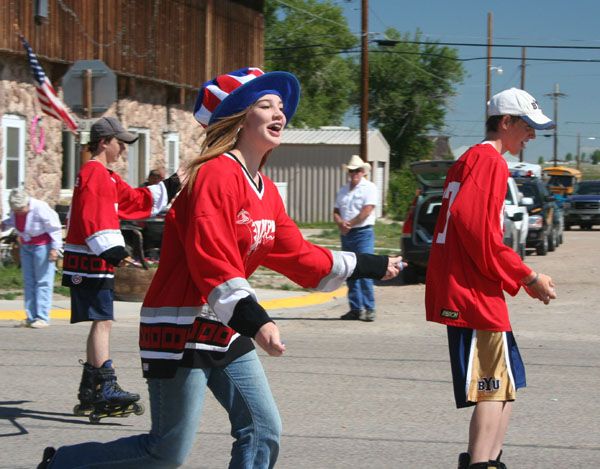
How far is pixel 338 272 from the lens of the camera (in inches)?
180

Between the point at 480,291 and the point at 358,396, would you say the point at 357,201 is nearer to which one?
the point at 358,396

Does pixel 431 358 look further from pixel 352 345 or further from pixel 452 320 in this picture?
→ pixel 452 320

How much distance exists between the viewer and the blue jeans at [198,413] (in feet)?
13.0

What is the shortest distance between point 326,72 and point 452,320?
5714cm

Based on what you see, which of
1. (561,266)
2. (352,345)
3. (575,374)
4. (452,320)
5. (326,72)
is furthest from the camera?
(326,72)

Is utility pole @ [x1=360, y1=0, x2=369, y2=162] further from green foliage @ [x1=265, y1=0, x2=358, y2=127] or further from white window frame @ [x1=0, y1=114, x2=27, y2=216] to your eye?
green foliage @ [x1=265, y1=0, x2=358, y2=127]

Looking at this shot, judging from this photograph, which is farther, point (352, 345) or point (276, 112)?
point (352, 345)

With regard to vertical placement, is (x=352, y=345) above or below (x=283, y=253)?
below

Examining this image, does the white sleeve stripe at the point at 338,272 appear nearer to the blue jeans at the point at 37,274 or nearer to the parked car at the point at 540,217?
the blue jeans at the point at 37,274

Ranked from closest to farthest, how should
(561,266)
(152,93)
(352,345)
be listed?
(352,345) < (561,266) < (152,93)

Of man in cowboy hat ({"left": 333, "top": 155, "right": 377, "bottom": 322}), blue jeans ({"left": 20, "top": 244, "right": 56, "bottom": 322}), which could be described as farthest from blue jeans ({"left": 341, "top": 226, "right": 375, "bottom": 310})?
blue jeans ({"left": 20, "top": 244, "right": 56, "bottom": 322})

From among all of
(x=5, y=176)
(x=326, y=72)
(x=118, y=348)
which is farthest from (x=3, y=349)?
(x=326, y=72)

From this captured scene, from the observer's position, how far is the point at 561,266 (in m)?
20.3

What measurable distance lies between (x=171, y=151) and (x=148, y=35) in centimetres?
337
